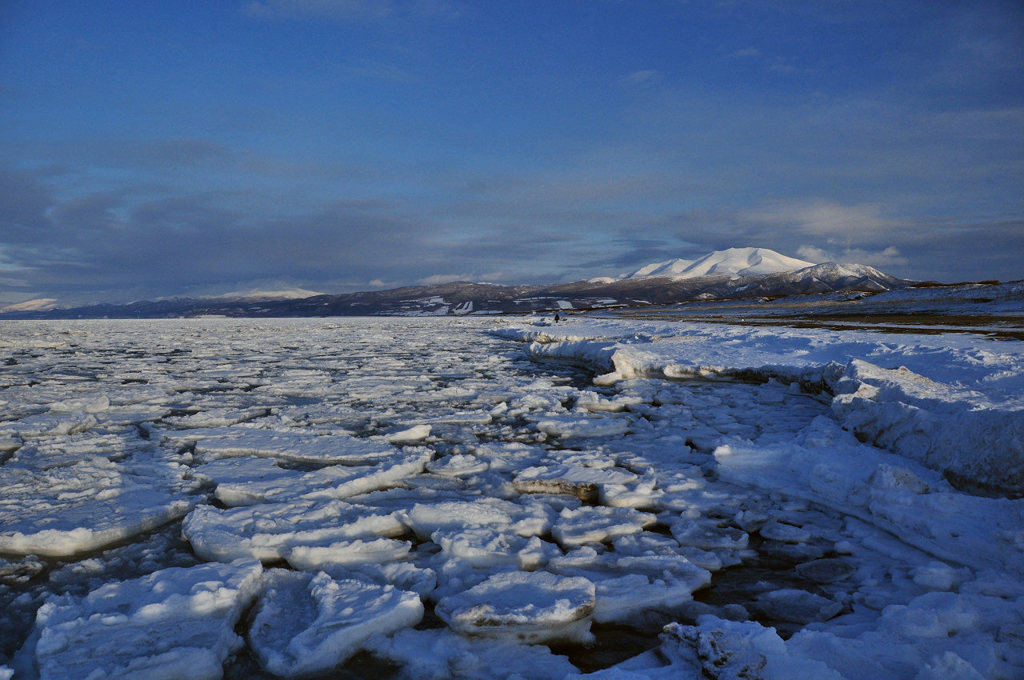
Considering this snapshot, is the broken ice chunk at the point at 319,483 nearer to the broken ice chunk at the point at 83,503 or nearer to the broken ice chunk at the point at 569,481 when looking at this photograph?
the broken ice chunk at the point at 83,503

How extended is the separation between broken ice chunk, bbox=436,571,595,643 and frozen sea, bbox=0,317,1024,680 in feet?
0.03

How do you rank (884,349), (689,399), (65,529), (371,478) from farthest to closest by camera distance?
(884,349) < (689,399) < (371,478) < (65,529)

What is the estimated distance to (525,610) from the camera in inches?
77.5

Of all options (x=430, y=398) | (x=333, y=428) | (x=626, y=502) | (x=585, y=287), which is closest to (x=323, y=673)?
(x=626, y=502)

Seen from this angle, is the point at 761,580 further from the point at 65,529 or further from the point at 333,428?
the point at 333,428

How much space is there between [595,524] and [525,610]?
102 cm

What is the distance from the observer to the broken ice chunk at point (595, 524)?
277 centimetres

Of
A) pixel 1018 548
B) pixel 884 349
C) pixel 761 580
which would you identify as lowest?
pixel 761 580

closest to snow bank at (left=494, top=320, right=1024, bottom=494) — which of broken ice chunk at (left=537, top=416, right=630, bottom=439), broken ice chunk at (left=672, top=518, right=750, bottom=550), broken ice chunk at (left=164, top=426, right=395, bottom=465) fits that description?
broken ice chunk at (left=672, top=518, right=750, bottom=550)

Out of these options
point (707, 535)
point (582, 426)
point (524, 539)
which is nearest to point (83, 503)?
point (524, 539)

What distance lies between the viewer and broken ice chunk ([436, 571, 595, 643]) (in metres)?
1.94

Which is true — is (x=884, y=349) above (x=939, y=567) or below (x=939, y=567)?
above

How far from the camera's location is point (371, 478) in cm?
348

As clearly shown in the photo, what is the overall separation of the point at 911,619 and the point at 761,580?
1.86ft
